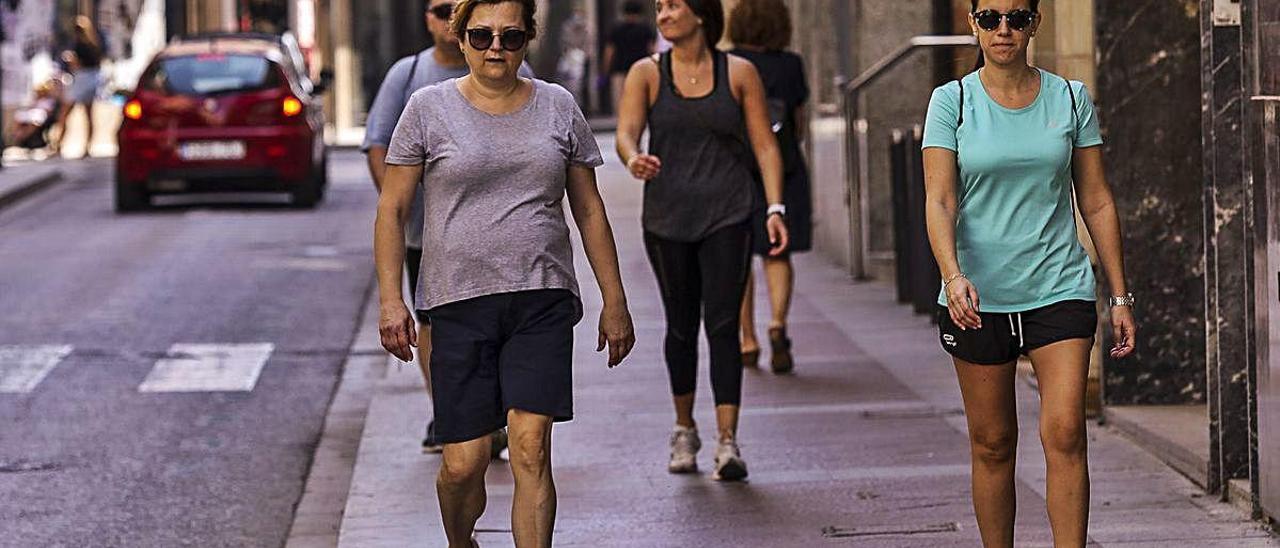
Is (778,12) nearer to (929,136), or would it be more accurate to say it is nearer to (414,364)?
(414,364)

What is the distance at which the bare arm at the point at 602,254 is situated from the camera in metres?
5.68

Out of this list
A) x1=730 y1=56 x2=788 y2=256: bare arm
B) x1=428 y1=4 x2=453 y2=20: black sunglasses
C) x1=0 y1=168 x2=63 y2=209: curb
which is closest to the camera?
Answer: x1=730 y1=56 x2=788 y2=256: bare arm

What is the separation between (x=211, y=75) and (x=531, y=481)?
1552cm

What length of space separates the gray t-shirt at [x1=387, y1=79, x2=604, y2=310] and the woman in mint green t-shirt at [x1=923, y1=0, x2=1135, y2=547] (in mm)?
906

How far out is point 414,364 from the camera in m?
10.8

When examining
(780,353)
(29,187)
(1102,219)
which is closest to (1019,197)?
(1102,219)

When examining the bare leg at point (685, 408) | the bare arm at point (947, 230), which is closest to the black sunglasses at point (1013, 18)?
the bare arm at point (947, 230)

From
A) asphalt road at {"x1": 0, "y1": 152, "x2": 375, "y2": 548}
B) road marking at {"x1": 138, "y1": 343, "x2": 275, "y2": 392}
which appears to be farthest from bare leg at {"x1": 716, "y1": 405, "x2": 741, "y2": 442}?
road marking at {"x1": 138, "y1": 343, "x2": 275, "y2": 392}

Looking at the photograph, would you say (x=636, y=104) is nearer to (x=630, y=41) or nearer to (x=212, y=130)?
(x=212, y=130)

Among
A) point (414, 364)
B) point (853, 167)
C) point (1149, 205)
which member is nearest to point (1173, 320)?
point (1149, 205)

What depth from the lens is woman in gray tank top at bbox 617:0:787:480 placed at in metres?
7.52

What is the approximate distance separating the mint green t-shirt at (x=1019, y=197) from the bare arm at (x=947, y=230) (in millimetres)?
29

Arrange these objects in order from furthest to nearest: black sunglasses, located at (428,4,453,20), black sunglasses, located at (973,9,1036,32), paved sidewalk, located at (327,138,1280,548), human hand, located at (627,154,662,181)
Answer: black sunglasses, located at (428,4,453,20) → human hand, located at (627,154,662,181) → paved sidewalk, located at (327,138,1280,548) → black sunglasses, located at (973,9,1036,32)

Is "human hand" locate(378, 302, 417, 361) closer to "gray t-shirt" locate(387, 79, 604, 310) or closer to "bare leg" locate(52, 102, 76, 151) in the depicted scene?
"gray t-shirt" locate(387, 79, 604, 310)
